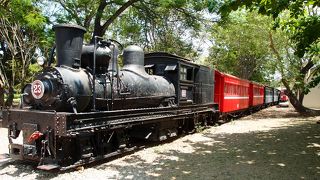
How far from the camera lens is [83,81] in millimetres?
8312

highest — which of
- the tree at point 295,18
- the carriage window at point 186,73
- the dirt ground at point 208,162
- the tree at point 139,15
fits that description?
the tree at point 139,15

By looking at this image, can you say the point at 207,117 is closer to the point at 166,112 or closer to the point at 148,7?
the point at 166,112

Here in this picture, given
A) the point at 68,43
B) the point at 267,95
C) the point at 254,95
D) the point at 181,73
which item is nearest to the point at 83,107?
the point at 68,43

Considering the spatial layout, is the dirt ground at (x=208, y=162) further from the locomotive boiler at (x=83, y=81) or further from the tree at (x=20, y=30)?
the tree at (x=20, y=30)

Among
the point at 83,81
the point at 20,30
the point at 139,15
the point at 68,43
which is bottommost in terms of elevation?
the point at 83,81

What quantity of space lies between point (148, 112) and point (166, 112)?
3.73ft

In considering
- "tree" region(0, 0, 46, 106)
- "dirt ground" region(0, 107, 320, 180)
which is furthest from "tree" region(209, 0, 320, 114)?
"tree" region(0, 0, 46, 106)

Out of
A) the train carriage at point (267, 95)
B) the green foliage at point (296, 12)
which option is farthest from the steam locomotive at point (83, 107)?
the train carriage at point (267, 95)

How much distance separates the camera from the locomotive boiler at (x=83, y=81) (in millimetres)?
7965

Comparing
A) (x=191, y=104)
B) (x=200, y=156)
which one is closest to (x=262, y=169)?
(x=200, y=156)

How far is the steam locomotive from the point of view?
25.6 ft

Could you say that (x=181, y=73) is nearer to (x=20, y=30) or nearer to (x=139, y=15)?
(x=139, y=15)

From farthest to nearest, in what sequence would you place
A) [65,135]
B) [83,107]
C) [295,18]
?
[295,18], [83,107], [65,135]

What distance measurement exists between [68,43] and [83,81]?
90 cm
